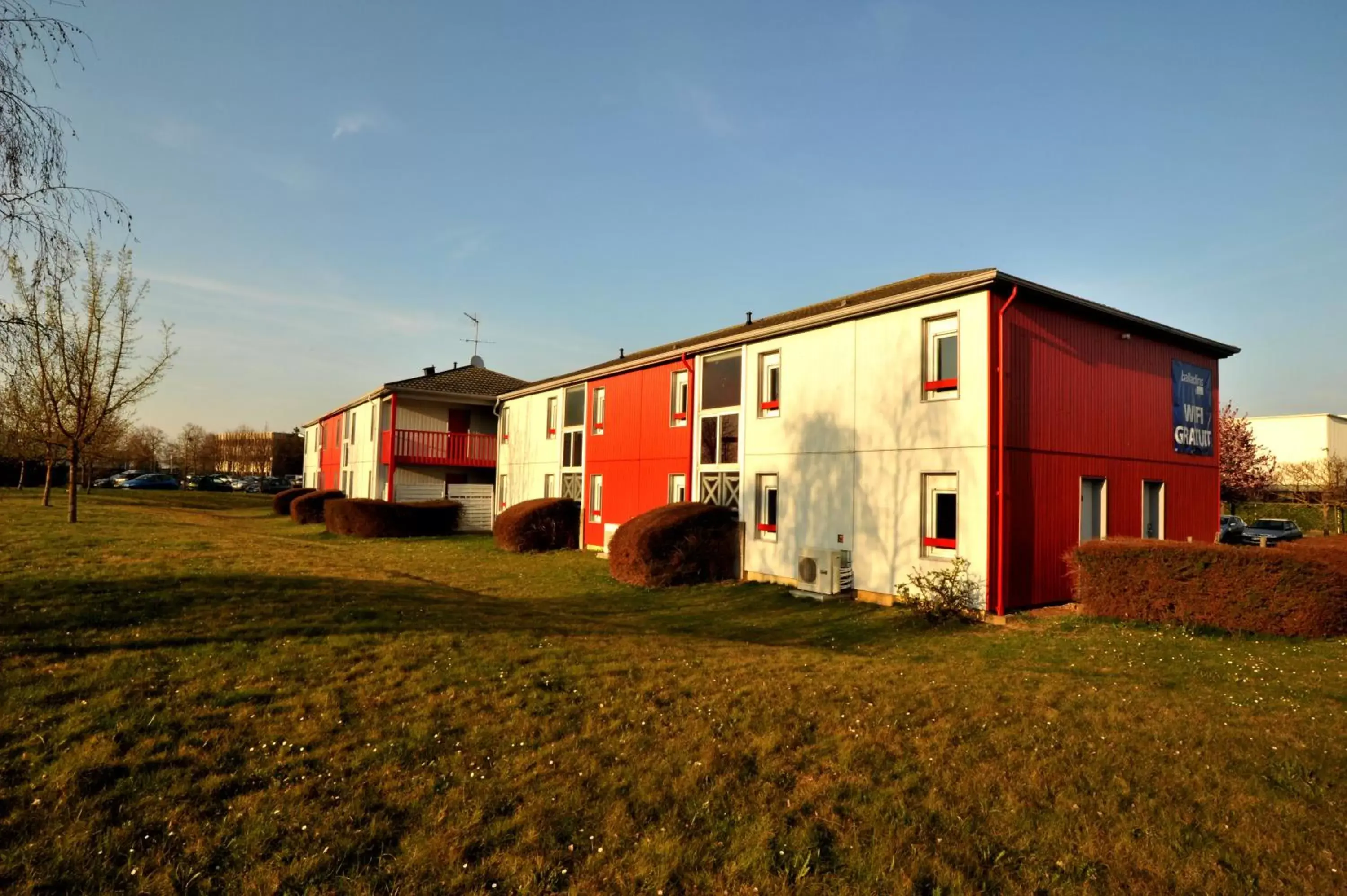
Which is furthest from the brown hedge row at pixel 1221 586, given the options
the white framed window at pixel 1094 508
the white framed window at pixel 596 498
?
the white framed window at pixel 596 498

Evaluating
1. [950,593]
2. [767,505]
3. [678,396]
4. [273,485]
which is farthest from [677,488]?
[273,485]

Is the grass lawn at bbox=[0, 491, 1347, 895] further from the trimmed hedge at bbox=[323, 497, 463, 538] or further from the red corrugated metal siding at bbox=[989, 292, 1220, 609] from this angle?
the trimmed hedge at bbox=[323, 497, 463, 538]

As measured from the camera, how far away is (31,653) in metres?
6.55

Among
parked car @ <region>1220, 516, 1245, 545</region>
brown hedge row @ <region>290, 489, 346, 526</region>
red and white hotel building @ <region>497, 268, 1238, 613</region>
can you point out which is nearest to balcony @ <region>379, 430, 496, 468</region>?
brown hedge row @ <region>290, 489, 346, 526</region>

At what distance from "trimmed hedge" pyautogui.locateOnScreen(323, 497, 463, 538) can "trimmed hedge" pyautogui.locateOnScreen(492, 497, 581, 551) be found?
5.07 meters

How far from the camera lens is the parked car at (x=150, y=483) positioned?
202 feet

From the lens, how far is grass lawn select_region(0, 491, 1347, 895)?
13.0 feet

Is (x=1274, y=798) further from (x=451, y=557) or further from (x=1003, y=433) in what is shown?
(x=451, y=557)

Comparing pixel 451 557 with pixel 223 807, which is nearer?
pixel 223 807

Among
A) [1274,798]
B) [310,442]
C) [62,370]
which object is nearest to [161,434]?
[310,442]

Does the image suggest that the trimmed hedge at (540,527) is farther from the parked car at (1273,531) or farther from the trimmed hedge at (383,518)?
the parked car at (1273,531)

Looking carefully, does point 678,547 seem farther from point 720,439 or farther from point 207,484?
point 207,484

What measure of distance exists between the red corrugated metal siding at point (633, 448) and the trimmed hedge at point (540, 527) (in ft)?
1.71

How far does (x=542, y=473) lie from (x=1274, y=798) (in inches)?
958
